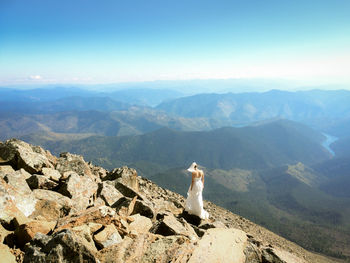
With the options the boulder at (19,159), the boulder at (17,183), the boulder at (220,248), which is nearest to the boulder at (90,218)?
the boulder at (17,183)

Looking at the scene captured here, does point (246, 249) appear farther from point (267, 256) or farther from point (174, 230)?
point (174, 230)

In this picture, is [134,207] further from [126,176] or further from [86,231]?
[126,176]

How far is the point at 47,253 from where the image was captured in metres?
7.08

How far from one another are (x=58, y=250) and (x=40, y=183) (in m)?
9.29

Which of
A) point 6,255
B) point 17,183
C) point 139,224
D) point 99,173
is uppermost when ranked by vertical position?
point 17,183

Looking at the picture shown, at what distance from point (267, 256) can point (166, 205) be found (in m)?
12.1

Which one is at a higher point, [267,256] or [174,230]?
[174,230]

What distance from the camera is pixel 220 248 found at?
36.3 feet

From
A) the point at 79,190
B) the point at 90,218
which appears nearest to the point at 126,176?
the point at 79,190

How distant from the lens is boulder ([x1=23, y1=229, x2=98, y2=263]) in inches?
272

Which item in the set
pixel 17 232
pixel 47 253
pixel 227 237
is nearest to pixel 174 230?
pixel 227 237

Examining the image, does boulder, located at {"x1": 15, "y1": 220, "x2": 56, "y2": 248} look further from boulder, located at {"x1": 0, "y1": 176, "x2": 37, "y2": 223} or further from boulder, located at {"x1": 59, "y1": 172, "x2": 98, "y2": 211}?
boulder, located at {"x1": 59, "y1": 172, "x2": 98, "y2": 211}

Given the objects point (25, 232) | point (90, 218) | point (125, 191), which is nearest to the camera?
point (25, 232)

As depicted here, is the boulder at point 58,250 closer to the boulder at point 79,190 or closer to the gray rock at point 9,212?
the gray rock at point 9,212
